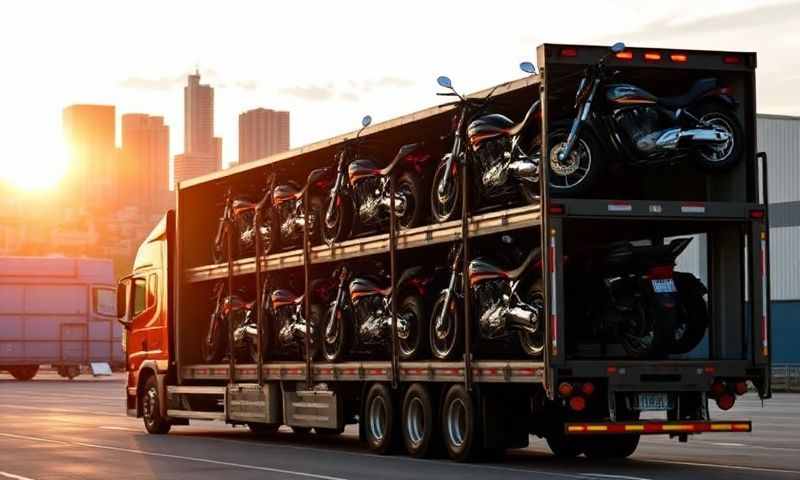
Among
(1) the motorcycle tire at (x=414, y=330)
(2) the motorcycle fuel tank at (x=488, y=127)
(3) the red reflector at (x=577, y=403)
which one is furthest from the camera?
(1) the motorcycle tire at (x=414, y=330)

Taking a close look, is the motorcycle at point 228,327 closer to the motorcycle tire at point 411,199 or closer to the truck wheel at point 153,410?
the truck wheel at point 153,410

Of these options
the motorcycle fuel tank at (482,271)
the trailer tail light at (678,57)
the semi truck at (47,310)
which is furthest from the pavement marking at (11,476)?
the semi truck at (47,310)

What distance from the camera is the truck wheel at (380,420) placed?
21078mm

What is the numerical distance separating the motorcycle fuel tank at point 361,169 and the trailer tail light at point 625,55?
4778mm

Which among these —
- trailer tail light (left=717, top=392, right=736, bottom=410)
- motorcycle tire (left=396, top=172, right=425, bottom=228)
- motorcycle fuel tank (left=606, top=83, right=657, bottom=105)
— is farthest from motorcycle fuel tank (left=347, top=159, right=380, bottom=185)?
trailer tail light (left=717, top=392, right=736, bottom=410)

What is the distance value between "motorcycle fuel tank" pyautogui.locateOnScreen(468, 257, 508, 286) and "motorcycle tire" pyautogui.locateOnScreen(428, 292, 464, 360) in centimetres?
56

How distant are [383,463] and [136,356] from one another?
996 centimetres

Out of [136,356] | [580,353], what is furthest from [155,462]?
[136,356]

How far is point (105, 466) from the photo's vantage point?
1991cm

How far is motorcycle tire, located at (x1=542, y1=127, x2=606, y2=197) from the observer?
18328mm

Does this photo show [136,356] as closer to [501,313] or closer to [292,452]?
[292,452]

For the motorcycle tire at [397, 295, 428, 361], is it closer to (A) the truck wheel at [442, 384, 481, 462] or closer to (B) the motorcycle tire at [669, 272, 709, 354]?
(A) the truck wheel at [442, 384, 481, 462]

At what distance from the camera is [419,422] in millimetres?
20547

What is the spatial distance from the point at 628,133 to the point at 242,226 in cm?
891
